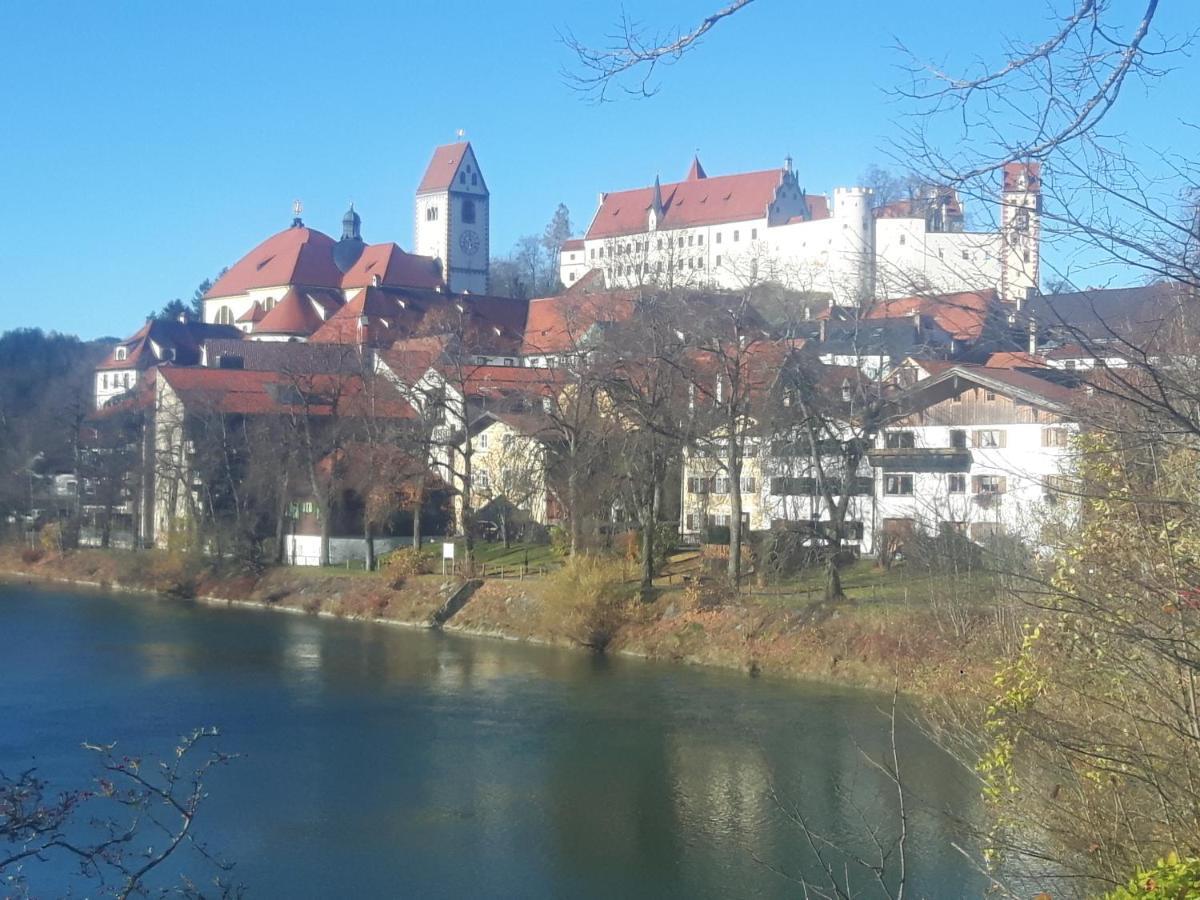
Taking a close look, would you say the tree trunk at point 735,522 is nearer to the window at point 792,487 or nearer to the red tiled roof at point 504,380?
the window at point 792,487

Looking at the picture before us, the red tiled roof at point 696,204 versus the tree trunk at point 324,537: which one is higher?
the red tiled roof at point 696,204

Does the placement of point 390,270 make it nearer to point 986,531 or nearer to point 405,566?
point 405,566

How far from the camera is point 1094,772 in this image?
6816 millimetres

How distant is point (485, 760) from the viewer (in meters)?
15.9

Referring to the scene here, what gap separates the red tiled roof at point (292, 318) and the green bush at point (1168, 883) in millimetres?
66073

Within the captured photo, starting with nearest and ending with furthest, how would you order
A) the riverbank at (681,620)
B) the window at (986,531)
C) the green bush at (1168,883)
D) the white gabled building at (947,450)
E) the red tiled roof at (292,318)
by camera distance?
the green bush at (1168,883)
the window at (986,531)
the riverbank at (681,620)
the white gabled building at (947,450)
the red tiled roof at (292,318)

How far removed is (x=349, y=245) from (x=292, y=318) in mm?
11369

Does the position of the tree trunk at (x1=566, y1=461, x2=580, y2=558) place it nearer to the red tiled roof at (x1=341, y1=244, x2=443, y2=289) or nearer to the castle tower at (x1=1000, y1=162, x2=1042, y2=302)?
the castle tower at (x1=1000, y1=162, x2=1042, y2=302)

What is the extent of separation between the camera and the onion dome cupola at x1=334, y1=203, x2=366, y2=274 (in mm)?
77438

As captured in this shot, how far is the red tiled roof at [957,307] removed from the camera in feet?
12.9

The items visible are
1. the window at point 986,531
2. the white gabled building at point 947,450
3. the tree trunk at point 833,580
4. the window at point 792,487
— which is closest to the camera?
the window at point 986,531

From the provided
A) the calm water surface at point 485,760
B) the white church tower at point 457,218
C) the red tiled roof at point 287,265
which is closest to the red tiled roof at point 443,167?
the white church tower at point 457,218

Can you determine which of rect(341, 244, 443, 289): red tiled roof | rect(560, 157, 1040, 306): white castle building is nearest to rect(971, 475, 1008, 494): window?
rect(560, 157, 1040, 306): white castle building

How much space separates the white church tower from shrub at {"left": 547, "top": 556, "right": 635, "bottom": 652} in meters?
54.3
